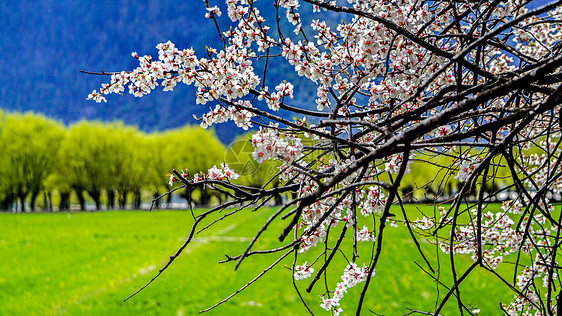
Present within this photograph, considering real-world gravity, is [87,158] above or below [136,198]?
above

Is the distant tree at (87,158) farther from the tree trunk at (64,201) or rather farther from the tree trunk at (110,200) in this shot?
the tree trunk at (64,201)

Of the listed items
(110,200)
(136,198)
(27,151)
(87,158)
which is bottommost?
(110,200)

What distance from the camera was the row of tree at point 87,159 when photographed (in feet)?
120

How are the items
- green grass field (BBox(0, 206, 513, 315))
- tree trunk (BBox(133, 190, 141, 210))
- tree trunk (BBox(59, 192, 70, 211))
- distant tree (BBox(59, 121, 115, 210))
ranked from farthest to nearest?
tree trunk (BBox(133, 190, 141, 210)) < tree trunk (BBox(59, 192, 70, 211)) < distant tree (BBox(59, 121, 115, 210)) < green grass field (BBox(0, 206, 513, 315))

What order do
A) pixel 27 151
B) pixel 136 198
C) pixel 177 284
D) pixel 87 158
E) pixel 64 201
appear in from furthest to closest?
1. pixel 136 198
2. pixel 64 201
3. pixel 87 158
4. pixel 27 151
5. pixel 177 284

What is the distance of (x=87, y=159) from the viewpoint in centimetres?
4050

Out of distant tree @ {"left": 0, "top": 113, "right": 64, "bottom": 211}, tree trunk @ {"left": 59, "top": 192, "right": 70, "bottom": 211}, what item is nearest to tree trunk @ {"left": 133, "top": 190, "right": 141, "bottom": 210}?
tree trunk @ {"left": 59, "top": 192, "right": 70, "bottom": 211}

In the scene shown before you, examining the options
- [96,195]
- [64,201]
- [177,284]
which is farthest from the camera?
[64,201]

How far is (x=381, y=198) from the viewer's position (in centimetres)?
289

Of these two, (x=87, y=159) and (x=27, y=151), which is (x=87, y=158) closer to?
(x=87, y=159)

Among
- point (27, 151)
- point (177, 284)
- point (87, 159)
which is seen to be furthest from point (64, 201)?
point (177, 284)

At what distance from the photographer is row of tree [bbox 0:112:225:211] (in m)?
36.6

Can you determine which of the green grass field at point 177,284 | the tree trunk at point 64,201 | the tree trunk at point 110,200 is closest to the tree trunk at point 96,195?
the tree trunk at point 110,200

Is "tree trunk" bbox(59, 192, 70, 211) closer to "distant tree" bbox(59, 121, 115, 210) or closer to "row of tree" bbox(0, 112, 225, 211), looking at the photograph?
"row of tree" bbox(0, 112, 225, 211)
